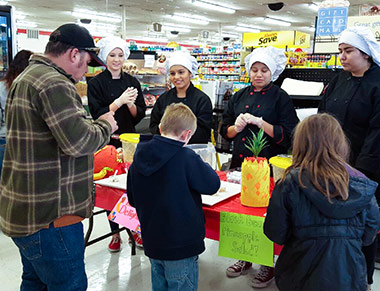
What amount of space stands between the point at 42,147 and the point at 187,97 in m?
1.54

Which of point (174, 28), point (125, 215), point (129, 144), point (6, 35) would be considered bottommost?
point (125, 215)

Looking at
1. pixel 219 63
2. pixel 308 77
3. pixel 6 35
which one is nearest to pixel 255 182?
pixel 308 77

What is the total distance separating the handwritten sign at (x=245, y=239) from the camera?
1661 millimetres

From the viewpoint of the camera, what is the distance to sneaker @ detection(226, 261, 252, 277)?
2840 millimetres

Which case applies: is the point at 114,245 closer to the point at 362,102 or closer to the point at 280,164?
the point at 280,164

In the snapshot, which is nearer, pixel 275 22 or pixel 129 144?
pixel 129 144

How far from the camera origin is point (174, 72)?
2.76m

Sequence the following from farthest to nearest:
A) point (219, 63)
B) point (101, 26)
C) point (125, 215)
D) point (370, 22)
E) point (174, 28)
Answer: point (174, 28) → point (101, 26) → point (219, 63) → point (370, 22) → point (125, 215)

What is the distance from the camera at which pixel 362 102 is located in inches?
89.0

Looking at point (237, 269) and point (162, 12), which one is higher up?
point (162, 12)

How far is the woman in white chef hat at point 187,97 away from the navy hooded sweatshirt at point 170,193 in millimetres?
1192

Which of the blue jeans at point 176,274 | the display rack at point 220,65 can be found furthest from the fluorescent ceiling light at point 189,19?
the blue jeans at point 176,274

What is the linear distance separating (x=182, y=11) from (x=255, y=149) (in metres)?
15.7

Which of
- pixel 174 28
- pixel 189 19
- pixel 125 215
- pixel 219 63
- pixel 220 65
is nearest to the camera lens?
pixel 125 215
